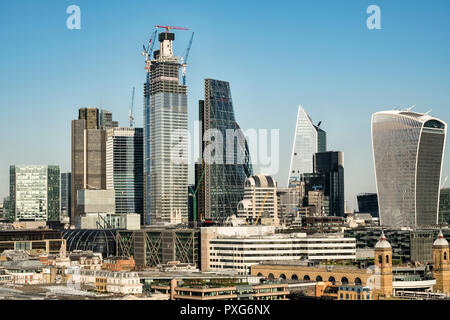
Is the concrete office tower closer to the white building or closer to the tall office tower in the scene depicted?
the tall office tower

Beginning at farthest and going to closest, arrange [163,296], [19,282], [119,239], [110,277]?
[119,239], [19,282], [110,277], [163,296]

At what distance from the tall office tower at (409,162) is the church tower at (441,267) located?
92033 mm

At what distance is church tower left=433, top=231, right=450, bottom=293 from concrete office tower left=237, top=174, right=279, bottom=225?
85.2m

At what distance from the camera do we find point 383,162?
197 meters

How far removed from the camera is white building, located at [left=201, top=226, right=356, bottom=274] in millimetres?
122625

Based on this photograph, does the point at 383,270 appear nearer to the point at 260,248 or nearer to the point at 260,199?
the point at 260,248

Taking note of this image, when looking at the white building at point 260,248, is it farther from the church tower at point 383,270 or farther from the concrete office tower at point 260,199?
the concrete office tower at point 260,199

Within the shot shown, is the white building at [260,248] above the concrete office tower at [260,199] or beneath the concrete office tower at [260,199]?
beneath

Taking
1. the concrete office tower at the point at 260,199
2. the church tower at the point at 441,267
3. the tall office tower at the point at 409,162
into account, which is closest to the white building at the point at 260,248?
the church tower at the point at 441,267

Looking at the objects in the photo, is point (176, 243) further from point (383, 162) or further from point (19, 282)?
point (383, 162)

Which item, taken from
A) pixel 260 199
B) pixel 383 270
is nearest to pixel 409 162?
pixel 260 199

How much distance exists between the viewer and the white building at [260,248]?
122625mm
